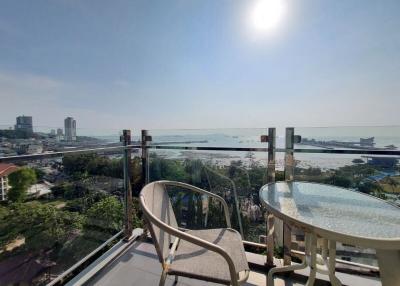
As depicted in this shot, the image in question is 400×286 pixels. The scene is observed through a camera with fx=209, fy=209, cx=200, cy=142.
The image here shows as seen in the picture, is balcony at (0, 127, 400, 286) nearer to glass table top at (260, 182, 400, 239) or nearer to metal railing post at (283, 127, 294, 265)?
metal railing post at (283, 127, 294, 265)

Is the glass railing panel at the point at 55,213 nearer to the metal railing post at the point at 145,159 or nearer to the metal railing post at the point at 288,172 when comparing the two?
the metal railing post at the point at 145,159

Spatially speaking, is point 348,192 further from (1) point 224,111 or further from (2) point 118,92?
(2) point 118,92

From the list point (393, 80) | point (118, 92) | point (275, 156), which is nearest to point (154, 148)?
point (275, 156)

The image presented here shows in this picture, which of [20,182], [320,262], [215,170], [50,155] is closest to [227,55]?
[215,170]

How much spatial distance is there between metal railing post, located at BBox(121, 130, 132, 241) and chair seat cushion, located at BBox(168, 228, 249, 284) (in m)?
1.27

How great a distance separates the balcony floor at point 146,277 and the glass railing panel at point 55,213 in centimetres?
30

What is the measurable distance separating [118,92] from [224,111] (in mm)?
5031

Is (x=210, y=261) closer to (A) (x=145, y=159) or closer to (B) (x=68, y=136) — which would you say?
(A) (x=145, y=159)

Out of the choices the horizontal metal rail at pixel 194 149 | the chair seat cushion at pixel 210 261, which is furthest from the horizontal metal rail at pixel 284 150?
the chair seat cushion at pixel 210 261

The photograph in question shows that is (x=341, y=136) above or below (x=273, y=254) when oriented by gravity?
above

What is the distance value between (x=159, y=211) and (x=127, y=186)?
4.05ft

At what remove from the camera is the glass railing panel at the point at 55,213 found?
4.67 ft

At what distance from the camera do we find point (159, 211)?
1.52 metres

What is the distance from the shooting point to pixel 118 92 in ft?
31.8
